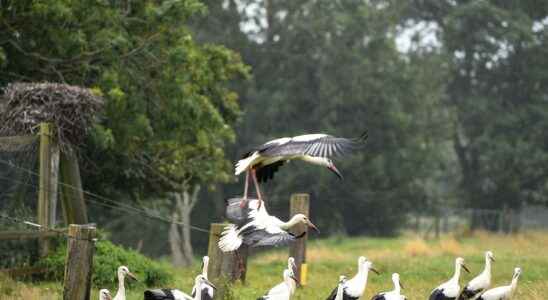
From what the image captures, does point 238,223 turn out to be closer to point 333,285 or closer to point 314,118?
point 333,285

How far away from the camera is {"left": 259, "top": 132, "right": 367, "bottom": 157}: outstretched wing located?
1160 centimetres

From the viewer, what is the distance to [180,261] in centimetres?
3591

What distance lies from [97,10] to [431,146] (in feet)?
85.4

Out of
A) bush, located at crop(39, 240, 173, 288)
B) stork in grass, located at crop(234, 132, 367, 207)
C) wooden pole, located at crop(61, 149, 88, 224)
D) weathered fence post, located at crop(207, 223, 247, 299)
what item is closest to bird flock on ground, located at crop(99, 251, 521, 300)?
weathered fence post, located at crop(207, 223, 247, 299)

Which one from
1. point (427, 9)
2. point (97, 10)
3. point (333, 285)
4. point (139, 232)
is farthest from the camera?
point (427, 9)

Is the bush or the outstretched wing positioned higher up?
the outstretched wing

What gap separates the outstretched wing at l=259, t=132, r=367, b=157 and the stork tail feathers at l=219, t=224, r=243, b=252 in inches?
41.7

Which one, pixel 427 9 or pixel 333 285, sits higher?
pixel 427 9

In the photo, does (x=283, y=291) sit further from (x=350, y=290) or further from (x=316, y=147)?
(x=316, y=147)

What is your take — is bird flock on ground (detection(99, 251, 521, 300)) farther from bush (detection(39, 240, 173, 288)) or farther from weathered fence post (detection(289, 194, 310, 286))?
bush (detection(39, 240, 173, 288))

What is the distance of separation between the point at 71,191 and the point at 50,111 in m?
1.19

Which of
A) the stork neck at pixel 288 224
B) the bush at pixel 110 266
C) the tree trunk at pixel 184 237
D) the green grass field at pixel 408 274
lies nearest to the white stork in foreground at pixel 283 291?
the stork neck at pixel 288 224

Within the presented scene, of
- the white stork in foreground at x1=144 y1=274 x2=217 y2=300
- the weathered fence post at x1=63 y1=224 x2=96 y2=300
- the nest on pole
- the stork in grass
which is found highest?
the nest on pole

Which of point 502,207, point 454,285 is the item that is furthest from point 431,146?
point 454,285
